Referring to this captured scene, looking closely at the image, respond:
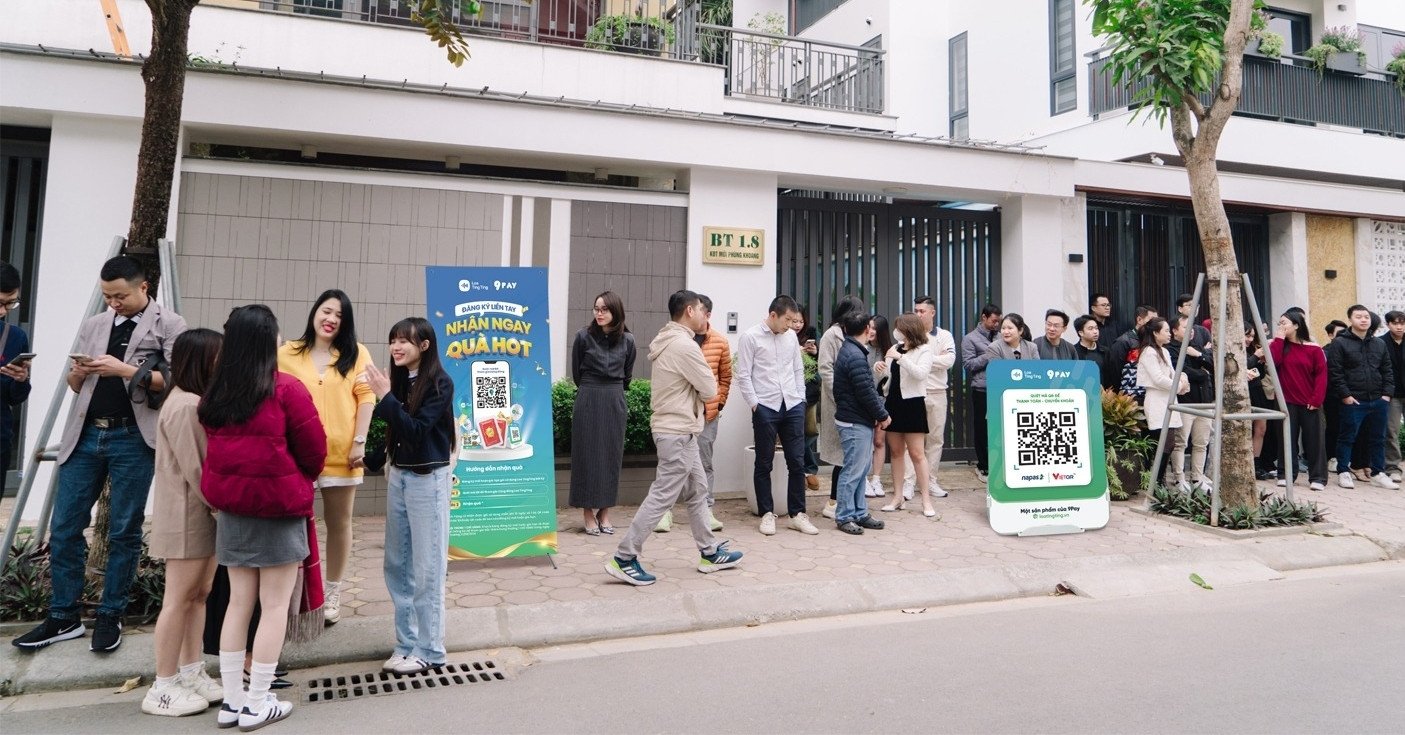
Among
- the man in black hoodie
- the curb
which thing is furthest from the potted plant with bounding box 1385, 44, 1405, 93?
the curb

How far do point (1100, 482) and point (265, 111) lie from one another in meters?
8.15

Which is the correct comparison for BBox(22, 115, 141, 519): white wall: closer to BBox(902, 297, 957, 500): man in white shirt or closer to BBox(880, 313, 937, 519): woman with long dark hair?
BBox(880, 313, 937, 519): woman with long dark hair

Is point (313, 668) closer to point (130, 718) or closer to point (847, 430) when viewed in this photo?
point (130, 718)

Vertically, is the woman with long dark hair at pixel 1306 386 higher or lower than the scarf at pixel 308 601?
higher

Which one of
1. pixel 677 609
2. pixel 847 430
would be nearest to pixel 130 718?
pixel 677 609

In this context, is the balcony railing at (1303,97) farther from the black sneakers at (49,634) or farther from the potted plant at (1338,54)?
the black sneakers at (49,634)

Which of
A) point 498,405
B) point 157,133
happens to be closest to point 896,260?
point 498,405

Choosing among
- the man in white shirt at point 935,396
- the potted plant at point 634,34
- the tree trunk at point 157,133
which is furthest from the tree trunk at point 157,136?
the man in white shirt at point 935,396

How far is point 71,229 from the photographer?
7.20 m

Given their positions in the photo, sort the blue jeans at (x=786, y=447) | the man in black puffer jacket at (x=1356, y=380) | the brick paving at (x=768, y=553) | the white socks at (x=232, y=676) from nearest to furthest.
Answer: the white socks at (x=232, y=676), the brick paving at (x=768, y=553), the blue jeans at (x=786, y=447), the man in black puffer jacket at (x=1356, y=380)

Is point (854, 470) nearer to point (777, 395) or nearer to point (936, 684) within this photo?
point (777, 395)

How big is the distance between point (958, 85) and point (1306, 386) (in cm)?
1022

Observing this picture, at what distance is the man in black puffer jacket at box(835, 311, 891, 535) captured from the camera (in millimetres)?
6875

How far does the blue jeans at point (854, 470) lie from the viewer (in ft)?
22.9
